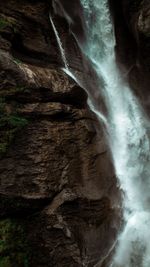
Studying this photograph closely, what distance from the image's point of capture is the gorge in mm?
7523

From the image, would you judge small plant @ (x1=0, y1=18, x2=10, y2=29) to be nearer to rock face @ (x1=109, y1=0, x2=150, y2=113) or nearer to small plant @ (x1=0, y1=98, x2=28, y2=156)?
small plant @ (x1=0, y1=98, x2=28, y2=156)

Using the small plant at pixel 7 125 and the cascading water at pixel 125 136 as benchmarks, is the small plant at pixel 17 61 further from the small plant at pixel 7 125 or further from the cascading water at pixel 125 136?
the cascading water at pixel 125 136

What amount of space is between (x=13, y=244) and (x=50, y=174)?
1.58 m

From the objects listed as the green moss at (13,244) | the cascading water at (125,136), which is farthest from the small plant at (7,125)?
the cascading water at (125,136)

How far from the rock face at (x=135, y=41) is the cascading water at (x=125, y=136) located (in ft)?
0.96

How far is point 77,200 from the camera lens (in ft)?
25.6

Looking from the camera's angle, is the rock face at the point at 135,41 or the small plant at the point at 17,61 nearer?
the small plant at the point at 17,61

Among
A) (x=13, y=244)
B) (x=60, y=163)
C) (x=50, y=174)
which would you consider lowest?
(x=13, y=244)

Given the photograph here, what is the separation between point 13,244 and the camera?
288 inches

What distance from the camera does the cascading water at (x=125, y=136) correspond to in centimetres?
777

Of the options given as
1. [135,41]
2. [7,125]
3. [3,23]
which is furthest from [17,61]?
[135,41]

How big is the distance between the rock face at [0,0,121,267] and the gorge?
20 mm

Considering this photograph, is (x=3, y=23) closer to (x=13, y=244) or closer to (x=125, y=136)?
(x=125, y=136)

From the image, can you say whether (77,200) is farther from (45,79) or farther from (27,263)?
(45,79)
